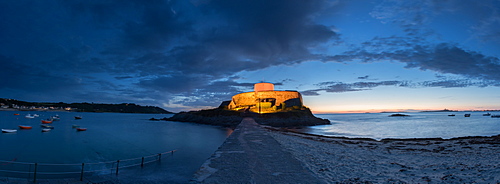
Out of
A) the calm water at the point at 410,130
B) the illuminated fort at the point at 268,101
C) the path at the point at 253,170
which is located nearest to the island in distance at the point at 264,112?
the illuminated fort at the point at 268,101

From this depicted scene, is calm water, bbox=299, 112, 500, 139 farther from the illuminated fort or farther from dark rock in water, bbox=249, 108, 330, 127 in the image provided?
the illuminated fort

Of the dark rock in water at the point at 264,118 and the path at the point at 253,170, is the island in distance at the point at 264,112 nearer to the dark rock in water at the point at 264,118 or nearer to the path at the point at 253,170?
the dark rock in water at the point at 264,118

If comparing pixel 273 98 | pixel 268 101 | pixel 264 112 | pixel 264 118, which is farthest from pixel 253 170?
pixel 273 98

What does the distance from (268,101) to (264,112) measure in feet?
25.9

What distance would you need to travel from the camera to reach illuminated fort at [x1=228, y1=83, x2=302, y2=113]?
177ft

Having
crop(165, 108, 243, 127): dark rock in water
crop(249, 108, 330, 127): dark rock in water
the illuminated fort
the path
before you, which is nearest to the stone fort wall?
the illuminated fort

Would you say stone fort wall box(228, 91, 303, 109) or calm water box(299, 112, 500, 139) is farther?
stone fort wall box(228, 91, 303, 109)

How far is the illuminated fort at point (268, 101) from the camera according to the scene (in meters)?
54.0

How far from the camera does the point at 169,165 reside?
1230cm

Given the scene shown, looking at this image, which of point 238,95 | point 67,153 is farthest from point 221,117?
point 67,153

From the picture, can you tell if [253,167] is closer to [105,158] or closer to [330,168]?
[330,168]

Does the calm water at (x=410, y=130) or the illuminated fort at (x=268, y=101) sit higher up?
the illuminated fort at (x=268, y=101)

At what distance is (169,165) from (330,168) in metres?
8.44

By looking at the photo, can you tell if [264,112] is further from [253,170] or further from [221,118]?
[253,170]
